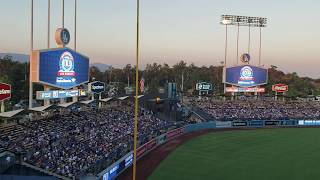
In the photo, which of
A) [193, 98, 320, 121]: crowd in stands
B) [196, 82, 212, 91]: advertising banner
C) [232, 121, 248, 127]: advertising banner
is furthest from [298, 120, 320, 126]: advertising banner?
[196, 82, 212, 91]: advertising banner

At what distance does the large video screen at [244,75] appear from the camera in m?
62.9

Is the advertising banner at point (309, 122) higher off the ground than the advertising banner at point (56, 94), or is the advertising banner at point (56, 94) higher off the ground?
the advertising banner at point (56, 94)

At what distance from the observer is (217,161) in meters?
33.3

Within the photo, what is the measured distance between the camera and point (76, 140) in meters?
29.1

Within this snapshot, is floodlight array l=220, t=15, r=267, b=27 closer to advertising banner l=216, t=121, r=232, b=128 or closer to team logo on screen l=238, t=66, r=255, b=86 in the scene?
team logo on screen l=238, t=66, r=255, b=86

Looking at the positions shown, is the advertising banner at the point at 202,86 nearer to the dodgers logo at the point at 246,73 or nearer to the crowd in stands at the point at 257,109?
the crowd in stands at the point at 257,109

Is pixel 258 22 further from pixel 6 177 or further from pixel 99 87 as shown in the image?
pixel 6 177

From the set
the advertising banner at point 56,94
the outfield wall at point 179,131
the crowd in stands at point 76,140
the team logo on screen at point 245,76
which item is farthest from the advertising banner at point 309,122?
the advertising banner at point 56,94

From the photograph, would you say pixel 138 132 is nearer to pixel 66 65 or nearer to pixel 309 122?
pixel 66 65

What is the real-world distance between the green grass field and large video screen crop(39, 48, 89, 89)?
11287 mm

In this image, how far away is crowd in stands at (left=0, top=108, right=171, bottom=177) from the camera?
22.7m

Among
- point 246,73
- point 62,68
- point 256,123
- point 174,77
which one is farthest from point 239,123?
point 174,77

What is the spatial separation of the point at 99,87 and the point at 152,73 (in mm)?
97055

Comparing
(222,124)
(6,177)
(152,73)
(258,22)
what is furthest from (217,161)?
(152,73)
